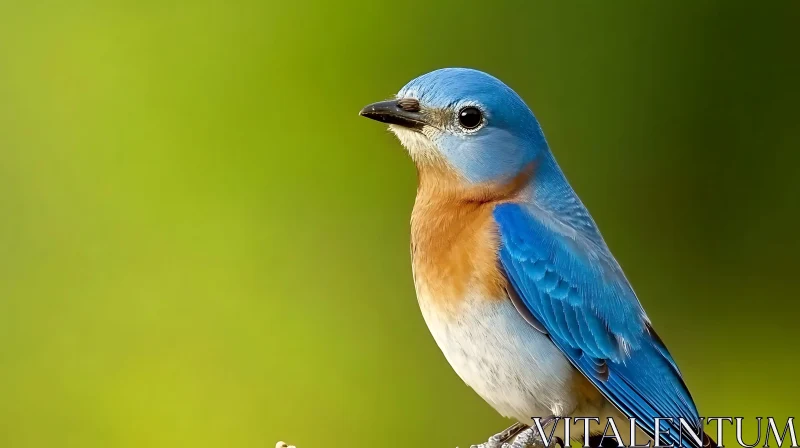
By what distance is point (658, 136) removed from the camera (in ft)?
25.0

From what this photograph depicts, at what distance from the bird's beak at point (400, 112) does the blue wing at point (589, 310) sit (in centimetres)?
45

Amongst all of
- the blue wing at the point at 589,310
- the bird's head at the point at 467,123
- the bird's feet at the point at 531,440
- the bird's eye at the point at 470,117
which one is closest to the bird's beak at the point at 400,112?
the bird's head at the point at 467,123

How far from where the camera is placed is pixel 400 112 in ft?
14.2

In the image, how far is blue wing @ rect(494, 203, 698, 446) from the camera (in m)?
4.20

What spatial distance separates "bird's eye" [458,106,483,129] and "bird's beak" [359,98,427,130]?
0.14 meters

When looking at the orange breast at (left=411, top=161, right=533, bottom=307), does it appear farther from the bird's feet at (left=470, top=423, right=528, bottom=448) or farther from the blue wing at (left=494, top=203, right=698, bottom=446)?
the bird's feet at (left=470, top=423, right=528, bottom=448)

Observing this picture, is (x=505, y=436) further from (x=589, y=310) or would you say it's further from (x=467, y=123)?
(x=467, y=123)

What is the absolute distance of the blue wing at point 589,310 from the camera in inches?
165

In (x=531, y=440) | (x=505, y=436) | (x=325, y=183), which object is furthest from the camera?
(x=325, y=183)

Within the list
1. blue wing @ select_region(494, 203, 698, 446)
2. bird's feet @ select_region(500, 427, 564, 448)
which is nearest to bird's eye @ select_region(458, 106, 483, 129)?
blue wing @ select_region(494, 203, 698, 446)

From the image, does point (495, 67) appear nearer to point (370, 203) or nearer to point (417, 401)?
point (370, 203)

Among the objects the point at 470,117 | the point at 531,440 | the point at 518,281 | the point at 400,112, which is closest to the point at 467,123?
the point at 470,117

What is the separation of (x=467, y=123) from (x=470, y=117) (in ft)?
0.09

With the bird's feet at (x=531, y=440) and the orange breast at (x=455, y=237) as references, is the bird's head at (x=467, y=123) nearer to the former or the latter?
the orange breast at (x=455, y=237)
